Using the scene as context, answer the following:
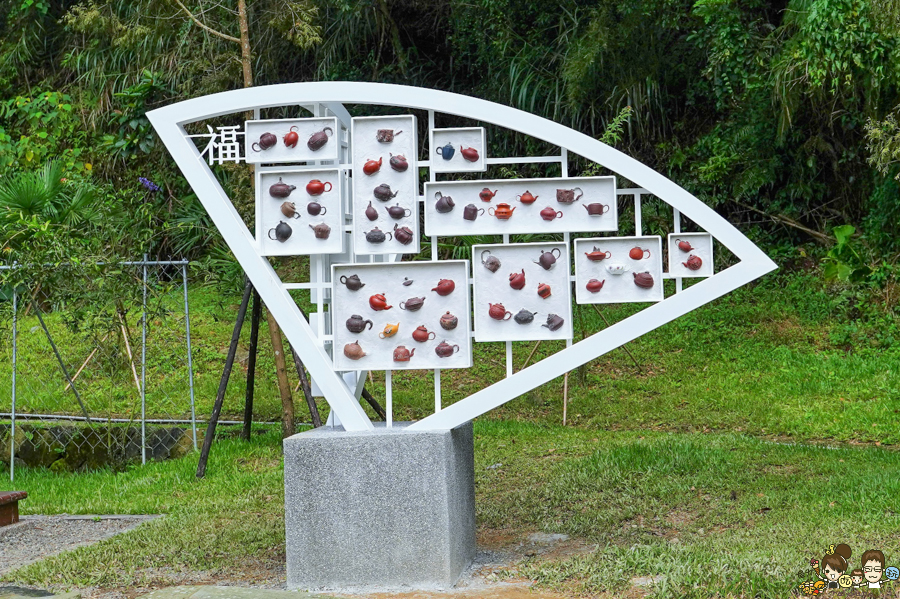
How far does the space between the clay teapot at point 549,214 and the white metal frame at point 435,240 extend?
128 millimetres

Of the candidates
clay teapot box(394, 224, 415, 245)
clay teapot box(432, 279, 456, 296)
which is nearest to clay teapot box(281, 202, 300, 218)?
clay teapot box(394, 224, 415, 245)

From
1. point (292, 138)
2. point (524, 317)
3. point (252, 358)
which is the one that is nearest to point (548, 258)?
point (524, 317)

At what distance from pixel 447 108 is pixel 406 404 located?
5.02 metres

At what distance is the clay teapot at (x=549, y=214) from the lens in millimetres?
4031

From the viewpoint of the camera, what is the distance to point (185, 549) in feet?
15.0

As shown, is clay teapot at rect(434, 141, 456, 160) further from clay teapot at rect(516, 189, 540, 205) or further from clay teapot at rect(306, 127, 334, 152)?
clay teapot at rect(306, 127, 334, 152)

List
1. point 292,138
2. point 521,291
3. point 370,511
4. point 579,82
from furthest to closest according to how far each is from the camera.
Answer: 1. point 579,82
2. point 292,138
3. point 521,291
4. point 370,511

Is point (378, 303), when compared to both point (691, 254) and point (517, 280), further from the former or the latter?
point (691, 254)

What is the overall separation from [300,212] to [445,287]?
723mm

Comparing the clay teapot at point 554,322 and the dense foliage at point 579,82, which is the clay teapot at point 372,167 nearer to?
the clay teapot at point 554,322

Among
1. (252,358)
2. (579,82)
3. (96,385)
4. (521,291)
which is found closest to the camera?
(521,291)

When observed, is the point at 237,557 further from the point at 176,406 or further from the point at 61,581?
the point at 176,406

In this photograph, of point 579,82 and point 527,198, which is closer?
point 527,198

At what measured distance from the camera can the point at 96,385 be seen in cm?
923
